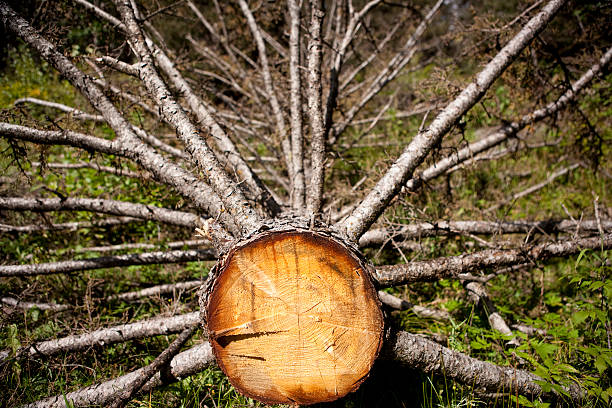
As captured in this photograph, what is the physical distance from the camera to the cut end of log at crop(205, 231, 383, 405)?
1.36 metres

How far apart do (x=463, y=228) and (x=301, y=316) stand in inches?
73.4

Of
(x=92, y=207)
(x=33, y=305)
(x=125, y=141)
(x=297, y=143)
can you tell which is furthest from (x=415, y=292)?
(x=33, y=305)

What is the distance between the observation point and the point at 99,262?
2.51 m

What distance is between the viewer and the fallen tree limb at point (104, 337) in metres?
1.99

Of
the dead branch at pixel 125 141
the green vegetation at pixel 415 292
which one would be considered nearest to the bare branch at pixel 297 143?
the green vegetation at pixel 415 292

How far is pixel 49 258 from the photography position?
324cm

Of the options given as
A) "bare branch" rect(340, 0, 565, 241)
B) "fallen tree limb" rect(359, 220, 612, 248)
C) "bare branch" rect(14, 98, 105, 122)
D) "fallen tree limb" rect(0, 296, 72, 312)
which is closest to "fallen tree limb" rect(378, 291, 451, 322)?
"fallen tree limb" rect(359, 220, 612, 248)

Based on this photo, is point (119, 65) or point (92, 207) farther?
point (92, 207)

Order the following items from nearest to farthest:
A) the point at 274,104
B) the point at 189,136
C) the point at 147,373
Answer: the point at 147,373 < the point at 189,136 < the point at 274,104

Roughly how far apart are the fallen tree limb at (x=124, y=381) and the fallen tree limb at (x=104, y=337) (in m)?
0.26

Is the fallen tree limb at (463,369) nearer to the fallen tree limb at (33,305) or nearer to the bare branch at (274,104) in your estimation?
the bare branch at (274,104)

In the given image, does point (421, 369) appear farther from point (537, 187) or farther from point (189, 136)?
point (537, 187)

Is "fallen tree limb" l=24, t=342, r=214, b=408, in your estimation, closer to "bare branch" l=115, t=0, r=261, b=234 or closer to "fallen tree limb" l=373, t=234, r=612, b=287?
"bare branch" l=115, t=0, r=261, b=234

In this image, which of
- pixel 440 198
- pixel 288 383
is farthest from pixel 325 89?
pixel 288 383
